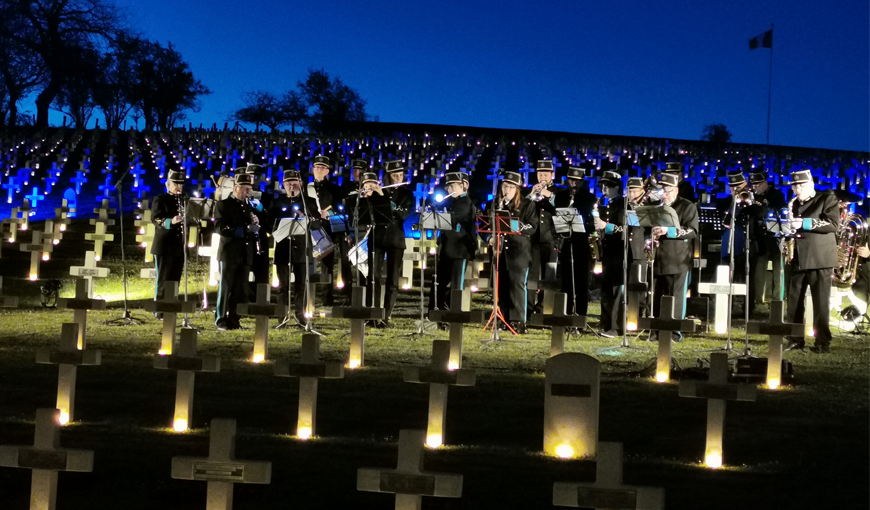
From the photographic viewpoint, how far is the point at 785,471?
8.75 metres

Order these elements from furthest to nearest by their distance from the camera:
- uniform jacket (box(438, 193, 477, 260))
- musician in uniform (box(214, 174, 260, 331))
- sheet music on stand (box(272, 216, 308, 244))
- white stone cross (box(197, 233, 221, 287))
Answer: white stone cross (box(197, 233, 221, 287))
uniform jacket (box(438, 193, 477, 260))
musician in uniform (box(214, 174, 260, 331))
sheet music on stand (box(272, 216, 308, 244))

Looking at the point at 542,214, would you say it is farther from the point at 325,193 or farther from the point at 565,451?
the point at 565,451

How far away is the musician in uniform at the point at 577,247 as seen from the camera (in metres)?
16.7

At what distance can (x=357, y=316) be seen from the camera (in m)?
12.5

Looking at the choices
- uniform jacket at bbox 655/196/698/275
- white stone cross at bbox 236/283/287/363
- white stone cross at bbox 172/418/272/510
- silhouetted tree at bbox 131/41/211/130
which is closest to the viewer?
white stone cross at bbox 172/418/272/510

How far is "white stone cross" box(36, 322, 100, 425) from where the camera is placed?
31.6 feet

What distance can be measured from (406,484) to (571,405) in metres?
2.98

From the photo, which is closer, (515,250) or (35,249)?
(515,250)

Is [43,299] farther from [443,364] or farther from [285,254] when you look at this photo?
[443,364]

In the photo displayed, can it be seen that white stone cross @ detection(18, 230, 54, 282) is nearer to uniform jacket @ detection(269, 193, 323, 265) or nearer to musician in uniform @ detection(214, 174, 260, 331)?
uniform jacket @ detection(269, 193, 323, 265)

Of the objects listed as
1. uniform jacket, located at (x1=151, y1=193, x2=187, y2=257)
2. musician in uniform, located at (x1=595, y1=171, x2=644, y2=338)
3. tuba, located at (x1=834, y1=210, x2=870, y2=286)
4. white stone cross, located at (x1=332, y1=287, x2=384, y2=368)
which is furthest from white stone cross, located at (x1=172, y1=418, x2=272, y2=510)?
tuba, located at (x1=834, y1=210, x2=870, y2=286)

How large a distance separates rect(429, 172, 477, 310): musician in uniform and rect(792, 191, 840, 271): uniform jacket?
4343mm

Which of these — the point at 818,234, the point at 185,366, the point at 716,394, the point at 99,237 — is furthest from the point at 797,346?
the point at 99,237

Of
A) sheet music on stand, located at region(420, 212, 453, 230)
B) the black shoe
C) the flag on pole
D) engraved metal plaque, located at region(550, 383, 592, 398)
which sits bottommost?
engraved metal plaque, located at region(550, 383, 592, 398)
